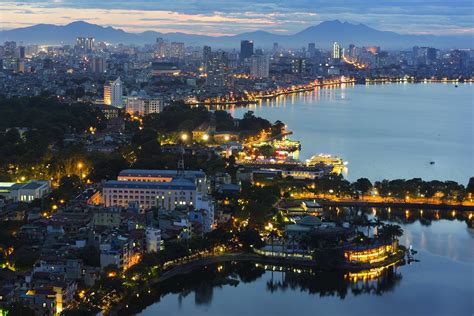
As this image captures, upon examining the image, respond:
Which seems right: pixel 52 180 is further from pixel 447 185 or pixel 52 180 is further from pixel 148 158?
pixel 447 185

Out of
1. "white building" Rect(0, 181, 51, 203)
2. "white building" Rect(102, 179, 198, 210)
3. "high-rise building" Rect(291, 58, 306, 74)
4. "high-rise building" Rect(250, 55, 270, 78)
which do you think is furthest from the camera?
"high-rise building" Rect(291, 58, 306, 74)

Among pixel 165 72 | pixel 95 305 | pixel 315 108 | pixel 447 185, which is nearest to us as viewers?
pixel 95 305

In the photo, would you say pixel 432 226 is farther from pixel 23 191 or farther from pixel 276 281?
pixel 23 191

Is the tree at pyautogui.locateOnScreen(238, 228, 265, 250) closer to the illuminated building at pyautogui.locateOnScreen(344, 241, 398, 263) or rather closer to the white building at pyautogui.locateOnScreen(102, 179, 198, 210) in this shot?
the illuminated building at pyautogui.locateOnScreen(344, 241, 398, 263)

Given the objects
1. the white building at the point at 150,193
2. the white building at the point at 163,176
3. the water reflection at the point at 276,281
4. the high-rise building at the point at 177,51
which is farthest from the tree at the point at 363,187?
the high-rise building at the point at 177,51

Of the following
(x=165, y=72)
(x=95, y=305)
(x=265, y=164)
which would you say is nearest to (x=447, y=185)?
(x=265, y=164)

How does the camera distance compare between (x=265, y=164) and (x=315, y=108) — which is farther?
(x=315, y=108)

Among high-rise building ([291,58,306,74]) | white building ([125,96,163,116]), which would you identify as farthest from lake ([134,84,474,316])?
high-rise building ([291,58,306,74])
